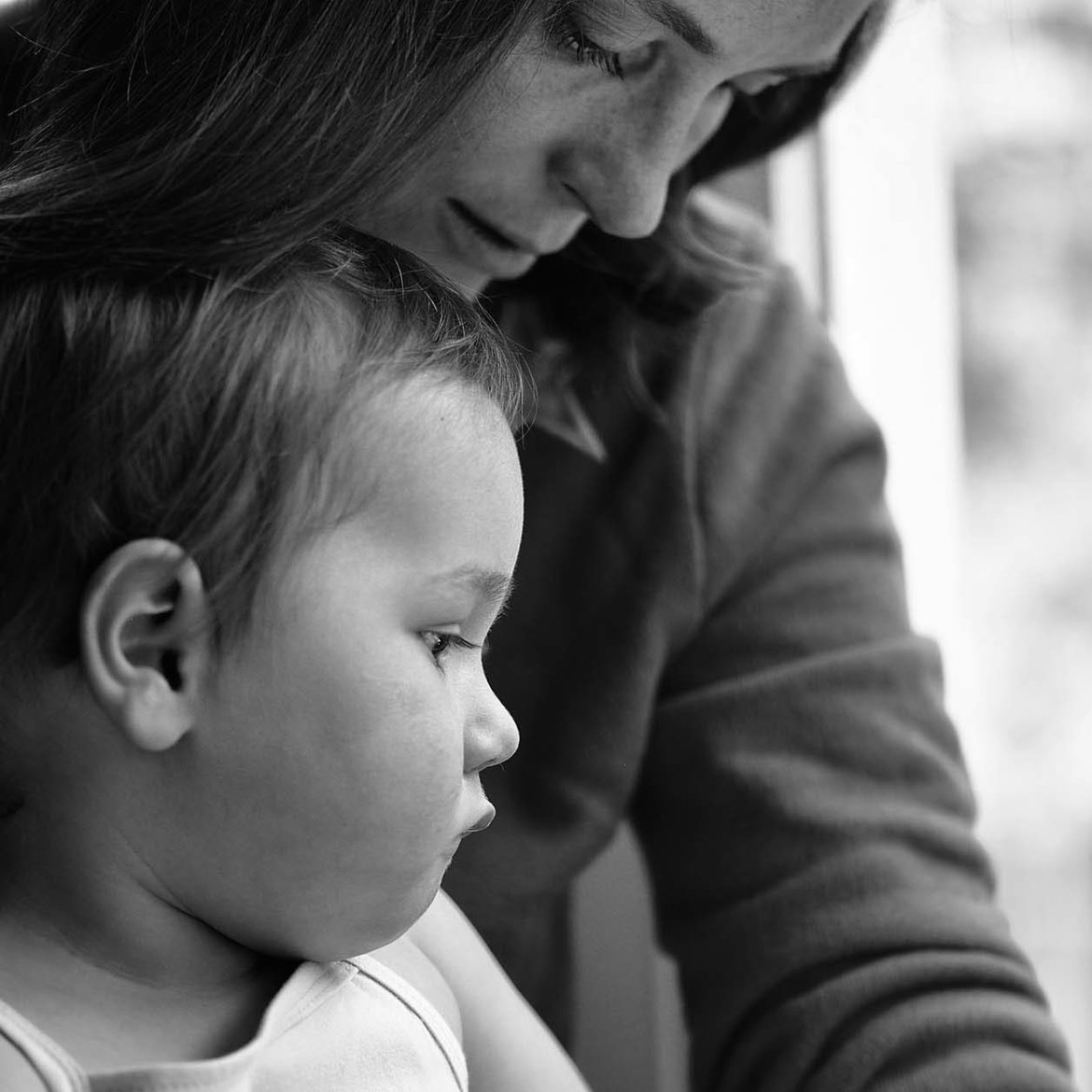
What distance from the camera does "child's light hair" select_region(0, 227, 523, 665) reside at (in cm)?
60

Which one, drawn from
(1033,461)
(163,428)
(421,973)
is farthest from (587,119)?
(1033,461)

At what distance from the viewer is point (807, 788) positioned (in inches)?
41.1

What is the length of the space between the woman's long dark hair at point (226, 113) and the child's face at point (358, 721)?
11cm

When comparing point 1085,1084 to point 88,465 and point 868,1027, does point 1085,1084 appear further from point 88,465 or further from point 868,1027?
point 88,465

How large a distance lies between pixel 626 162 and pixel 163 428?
0.29 metres

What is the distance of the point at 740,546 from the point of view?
1.08 m

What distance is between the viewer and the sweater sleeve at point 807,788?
95 cm

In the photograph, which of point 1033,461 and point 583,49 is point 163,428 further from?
point 1033,461

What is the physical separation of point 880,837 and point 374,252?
54 cm

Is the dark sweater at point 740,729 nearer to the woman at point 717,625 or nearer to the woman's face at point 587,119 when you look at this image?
the woman at point 717,625

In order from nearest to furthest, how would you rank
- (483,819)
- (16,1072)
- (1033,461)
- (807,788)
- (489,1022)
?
(16,1072)
(483,819)
(489,1022)
(807,788)
(1033,461)

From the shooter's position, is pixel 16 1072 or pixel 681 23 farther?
pixel 681 23

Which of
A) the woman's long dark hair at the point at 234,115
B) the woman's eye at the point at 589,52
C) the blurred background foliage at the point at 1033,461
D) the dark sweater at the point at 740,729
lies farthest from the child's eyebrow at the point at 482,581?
the blurred background foliage at the point at 1033,461

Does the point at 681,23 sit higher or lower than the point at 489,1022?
higher
